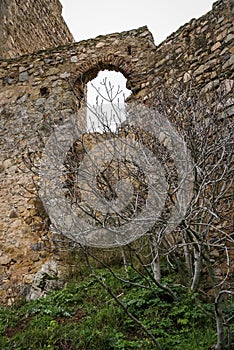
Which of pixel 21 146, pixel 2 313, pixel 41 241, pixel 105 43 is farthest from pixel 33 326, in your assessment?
pixel 105 43

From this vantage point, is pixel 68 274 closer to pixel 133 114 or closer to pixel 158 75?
pixel 133 114

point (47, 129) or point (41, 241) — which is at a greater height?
point (47, 129)

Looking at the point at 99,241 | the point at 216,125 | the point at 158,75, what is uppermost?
the point at 158,75

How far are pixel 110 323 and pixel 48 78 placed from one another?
165 inches

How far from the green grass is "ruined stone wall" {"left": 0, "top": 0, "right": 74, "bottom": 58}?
4690mm

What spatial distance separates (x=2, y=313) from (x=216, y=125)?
277 centimetres

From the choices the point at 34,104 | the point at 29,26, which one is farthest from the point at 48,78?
the point at 29,26

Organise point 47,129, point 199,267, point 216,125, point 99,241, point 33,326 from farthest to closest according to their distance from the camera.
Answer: point 47,129 < point 99,241 < point 216,125 < point 33,326 < point 199,267

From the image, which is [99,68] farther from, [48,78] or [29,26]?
[29,26]

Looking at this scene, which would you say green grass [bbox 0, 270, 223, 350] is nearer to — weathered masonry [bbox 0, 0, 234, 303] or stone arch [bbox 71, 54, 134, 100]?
weathered masonry [bbox 0, 0, 234, 303]

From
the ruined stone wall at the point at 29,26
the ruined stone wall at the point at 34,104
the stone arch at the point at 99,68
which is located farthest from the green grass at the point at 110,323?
the ruined stone wall at the point at 29,26

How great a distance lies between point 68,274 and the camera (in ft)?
13.9

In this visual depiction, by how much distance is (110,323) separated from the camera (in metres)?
2.84

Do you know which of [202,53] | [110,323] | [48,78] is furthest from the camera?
[48,78]
